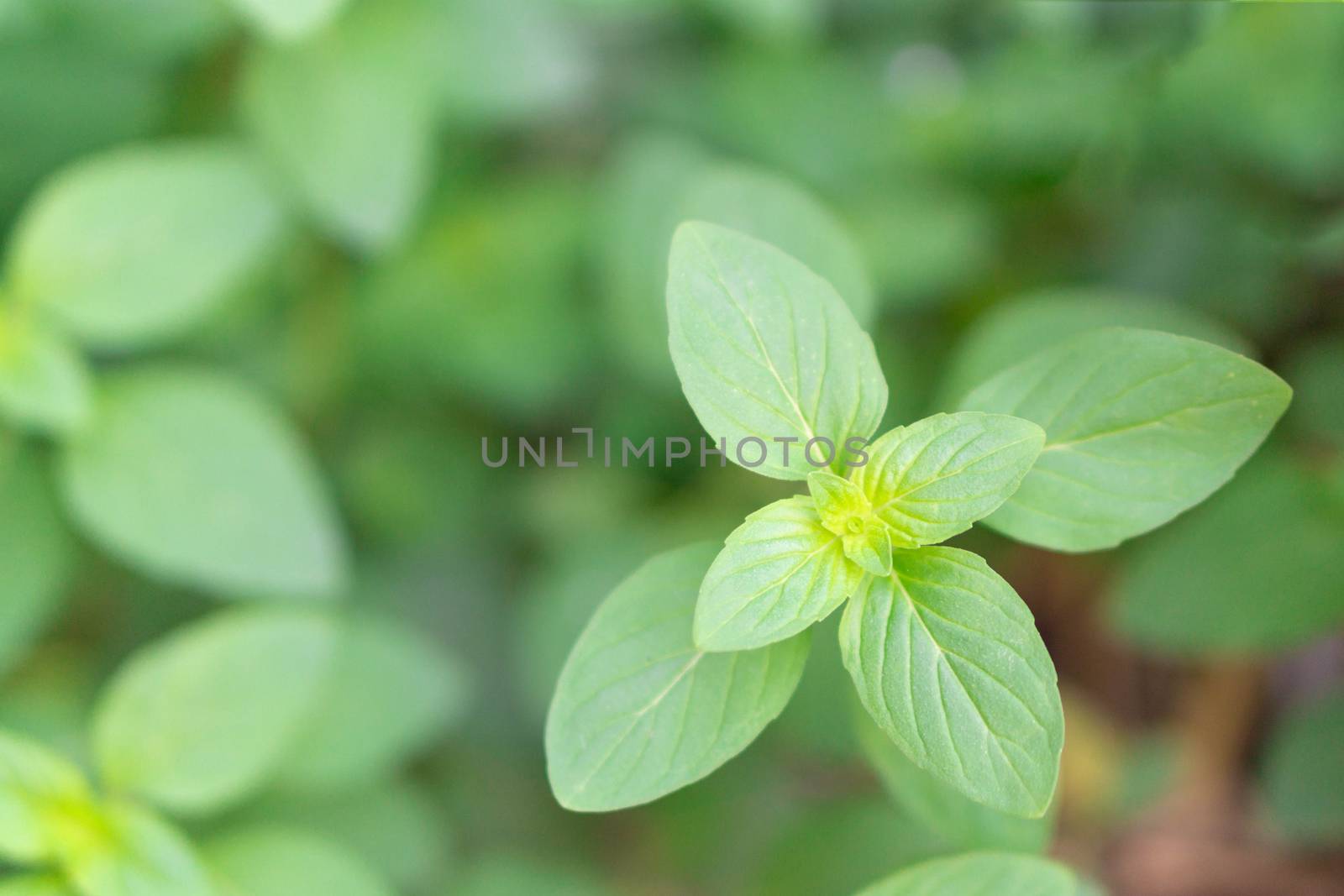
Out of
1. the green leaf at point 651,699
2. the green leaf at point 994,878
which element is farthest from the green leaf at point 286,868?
the green leaf at point 994,878

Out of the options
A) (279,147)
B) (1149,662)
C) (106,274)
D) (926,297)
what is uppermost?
(279,147)

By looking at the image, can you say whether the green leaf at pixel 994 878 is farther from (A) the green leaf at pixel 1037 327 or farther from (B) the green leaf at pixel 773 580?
(A) the green leaf at pixel 1037 327

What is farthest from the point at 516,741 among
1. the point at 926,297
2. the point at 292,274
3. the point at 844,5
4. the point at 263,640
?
the point at 844,5

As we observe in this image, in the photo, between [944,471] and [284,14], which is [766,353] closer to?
[944,471]

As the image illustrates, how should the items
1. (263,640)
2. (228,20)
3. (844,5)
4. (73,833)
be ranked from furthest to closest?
(844,5)
(228,20)
(263,640)
(73,833)

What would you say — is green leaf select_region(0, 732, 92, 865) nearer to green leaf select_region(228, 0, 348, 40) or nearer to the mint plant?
the mint plant

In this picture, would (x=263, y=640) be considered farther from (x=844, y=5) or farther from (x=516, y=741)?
(x=844, y=5)

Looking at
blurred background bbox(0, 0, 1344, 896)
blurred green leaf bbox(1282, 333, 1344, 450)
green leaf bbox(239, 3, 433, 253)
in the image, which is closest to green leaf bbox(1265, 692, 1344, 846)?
blurred background bbox(0, 0, 1344, 896)
